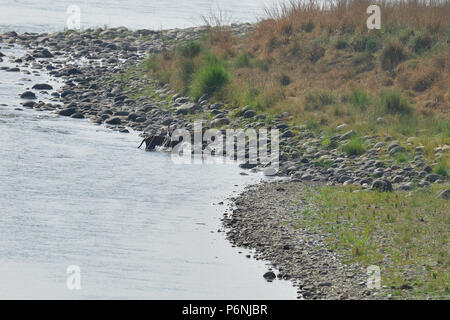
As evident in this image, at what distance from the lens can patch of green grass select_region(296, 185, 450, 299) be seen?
12461 mm

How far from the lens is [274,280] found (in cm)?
1291

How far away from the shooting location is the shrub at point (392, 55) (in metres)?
25.7

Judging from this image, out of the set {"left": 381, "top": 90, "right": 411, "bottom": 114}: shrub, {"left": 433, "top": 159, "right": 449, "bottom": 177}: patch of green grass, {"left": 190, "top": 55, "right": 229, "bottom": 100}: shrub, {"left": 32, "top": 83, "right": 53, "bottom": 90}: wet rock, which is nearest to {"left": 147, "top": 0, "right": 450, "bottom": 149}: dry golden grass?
{"left": 381, "top": 90, "right": 411, "bottom": 114}: shrub

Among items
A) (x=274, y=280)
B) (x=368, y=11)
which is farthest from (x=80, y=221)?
(x=368, y=11)

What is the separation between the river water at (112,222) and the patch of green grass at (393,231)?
59.7 inches

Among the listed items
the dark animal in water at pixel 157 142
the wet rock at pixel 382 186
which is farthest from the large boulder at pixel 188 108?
the wet rock at pixel 382 186

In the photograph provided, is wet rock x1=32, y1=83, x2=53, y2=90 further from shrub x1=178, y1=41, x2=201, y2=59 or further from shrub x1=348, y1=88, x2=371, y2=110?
shrub x1=348, y1=88, x2=371, y2=110

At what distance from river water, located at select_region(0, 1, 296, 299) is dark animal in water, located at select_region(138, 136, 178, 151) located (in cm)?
33

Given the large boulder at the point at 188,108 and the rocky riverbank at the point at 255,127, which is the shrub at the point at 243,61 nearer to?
the rocky riverbank at the point at 255,127

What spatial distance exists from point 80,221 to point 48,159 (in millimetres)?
5227

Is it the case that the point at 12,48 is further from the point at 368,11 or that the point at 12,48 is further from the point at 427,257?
the point at 427,257

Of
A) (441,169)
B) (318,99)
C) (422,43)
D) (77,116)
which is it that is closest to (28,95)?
(77,116)
